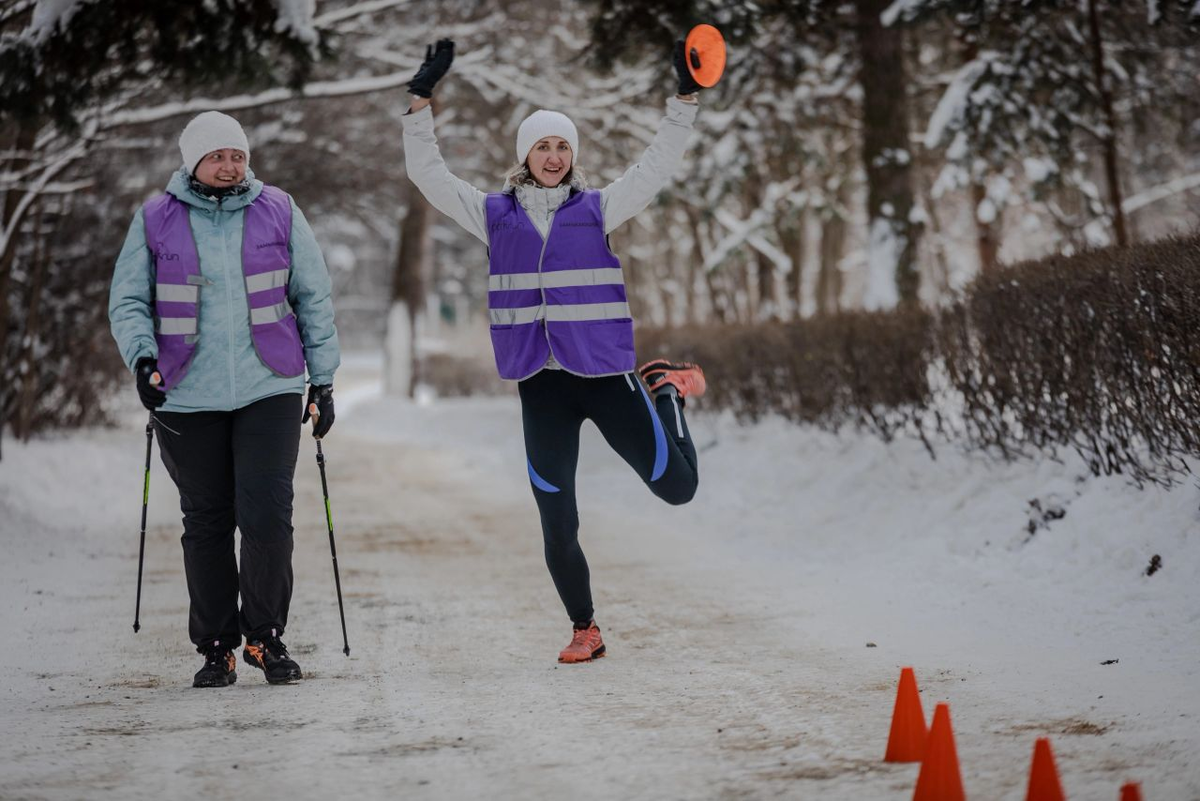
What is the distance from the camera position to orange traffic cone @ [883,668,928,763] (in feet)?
12.3

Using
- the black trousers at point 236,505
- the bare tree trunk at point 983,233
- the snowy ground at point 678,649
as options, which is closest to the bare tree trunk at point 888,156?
the snowy ground at point 678,649

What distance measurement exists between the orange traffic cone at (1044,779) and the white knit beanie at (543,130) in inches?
122

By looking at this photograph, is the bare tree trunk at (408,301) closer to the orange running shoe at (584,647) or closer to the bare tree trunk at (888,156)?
the bare tree trunk at (888,156)

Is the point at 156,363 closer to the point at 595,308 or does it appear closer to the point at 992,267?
the point at 595,308

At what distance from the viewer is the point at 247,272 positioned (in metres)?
5.21

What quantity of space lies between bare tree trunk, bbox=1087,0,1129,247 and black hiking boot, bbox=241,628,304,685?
9.21 metres

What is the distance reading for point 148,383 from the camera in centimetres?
496

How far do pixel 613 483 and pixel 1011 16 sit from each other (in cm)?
564

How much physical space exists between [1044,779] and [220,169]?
12.1ft

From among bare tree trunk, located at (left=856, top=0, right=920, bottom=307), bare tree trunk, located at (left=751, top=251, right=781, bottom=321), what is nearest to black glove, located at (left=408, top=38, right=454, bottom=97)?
bare tree trunk, located at (left=856, top=0, right=920, bottom=307)

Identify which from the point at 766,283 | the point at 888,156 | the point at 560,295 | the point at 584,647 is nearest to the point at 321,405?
the point at 560,295

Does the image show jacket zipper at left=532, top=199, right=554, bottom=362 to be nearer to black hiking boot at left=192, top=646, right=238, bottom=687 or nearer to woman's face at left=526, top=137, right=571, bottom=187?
woman's face at left=526, top=137, right=571, bottom=187

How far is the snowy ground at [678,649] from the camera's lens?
378 cm

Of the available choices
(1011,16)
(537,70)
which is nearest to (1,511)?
(1011,16)
